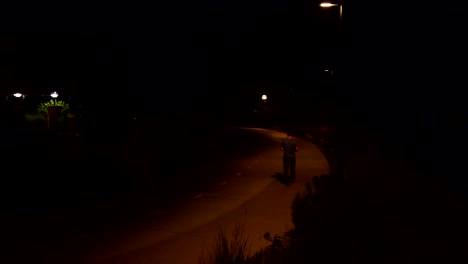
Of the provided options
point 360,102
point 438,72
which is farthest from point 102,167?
point 360,102

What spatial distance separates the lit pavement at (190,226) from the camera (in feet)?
30.2

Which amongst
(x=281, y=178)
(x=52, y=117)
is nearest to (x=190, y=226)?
(x=281, y=178)

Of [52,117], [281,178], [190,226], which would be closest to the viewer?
[190,226]

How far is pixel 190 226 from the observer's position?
1177cm

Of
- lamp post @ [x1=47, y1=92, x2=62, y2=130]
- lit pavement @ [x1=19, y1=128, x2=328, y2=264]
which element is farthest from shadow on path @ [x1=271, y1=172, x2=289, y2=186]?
lamp post @ [x1=47, y1=92, x2=62, y2=130]

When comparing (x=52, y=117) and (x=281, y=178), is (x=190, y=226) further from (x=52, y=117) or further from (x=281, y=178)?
(x=52, y=117)

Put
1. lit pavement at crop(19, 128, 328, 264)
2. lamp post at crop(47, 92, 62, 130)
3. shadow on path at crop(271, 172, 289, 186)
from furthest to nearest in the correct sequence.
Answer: lamp post at crop(47, 92, 62, 130) < shadow on path at crop(271, 172, 289, 186) < lit pavement at crop(19, 128, 328, 264)

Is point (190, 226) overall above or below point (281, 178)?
above

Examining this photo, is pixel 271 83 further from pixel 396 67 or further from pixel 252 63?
pixel 396 67

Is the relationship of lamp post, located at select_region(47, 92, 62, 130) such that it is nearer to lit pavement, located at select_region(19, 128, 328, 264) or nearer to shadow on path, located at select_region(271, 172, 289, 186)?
lit pavement, located at select_region(19, 128, 328, 264)

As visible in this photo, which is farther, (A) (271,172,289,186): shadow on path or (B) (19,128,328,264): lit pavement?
(A) (271,172,289,186): shadow on path

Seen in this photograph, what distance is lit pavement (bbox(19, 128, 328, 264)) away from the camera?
9195 mm

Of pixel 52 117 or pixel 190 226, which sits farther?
pixel 52 117

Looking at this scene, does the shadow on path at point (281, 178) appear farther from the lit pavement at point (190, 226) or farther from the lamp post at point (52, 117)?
the lamp post at point (52, 117)
